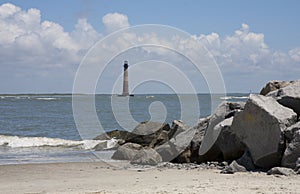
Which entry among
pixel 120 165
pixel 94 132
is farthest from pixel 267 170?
pixel 94 132

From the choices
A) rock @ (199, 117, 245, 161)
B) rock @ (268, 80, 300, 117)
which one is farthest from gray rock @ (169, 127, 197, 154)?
rock @ (268, 80, 300, 117)

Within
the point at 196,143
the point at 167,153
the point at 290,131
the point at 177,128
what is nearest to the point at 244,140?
the point at 290,131

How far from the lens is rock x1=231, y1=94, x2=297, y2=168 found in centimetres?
1512

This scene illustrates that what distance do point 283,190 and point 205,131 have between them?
730 centimetres

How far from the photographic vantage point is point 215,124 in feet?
60.6

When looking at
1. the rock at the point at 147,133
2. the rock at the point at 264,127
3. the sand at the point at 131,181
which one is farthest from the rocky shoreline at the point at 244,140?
the rock at the point at 147,133

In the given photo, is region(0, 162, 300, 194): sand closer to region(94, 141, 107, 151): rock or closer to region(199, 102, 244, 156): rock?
region(199, 102, 244, 156): rock

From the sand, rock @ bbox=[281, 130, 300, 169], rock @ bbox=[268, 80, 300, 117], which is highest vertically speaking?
rock @ bbox=[268, 80, 300, 117]

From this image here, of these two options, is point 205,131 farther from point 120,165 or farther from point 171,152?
point 120,165

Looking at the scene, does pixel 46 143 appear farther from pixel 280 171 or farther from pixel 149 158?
pixel 280 171

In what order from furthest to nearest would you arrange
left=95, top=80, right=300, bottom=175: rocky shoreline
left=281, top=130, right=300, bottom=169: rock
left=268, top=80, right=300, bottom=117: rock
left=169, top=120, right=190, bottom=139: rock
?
left=169, top=120, right=190, bottom=139: rock, left=268, top=80, right=300, bottom=117: rock, left=95, top=80, right=300, bottom=175: rocky shoreline, left=281, top=130, right=300, bottom=169: rock

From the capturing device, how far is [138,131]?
85.9 feet

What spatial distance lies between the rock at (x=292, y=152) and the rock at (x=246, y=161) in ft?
3.77

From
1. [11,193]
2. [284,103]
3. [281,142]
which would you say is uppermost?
[284,103]
